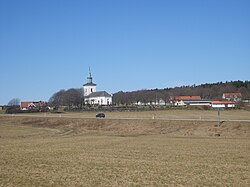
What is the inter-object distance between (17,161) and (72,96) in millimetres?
155915

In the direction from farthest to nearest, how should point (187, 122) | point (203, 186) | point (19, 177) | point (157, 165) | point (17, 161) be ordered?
point (187, 122) < point (17, 161) < point (157, 165) < point (19, 177) < point (203, 186)

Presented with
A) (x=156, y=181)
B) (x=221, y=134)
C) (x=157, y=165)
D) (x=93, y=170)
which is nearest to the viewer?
(x=156, y=181)

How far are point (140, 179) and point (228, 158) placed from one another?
860 cm

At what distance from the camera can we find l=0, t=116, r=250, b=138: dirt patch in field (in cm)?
4603

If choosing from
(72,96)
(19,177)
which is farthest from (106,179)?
(72,96)

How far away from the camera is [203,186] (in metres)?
14.4

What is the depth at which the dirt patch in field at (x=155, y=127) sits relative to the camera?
151ft

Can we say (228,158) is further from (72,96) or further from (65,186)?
(72,96)

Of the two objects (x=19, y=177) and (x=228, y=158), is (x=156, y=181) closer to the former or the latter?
(x=19, y=177)

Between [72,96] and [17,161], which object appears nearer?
[17,161]

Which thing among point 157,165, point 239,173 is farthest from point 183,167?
point 239,173

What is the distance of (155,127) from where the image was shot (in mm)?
55812

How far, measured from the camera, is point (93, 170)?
60.5 feet

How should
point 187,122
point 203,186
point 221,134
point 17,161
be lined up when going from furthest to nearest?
1. point 187,122
2. point 221,134
3. point 17,161
4. point 203,186
